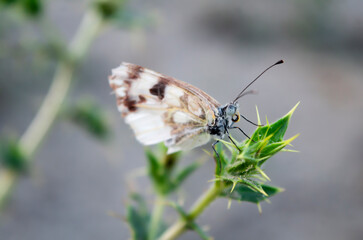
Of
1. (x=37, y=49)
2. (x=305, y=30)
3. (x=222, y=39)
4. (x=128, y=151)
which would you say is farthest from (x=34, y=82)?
(x=305, y=30)

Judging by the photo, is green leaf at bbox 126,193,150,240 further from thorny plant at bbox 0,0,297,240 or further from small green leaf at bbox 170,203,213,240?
small green leaf at bbox 170,203,213,240

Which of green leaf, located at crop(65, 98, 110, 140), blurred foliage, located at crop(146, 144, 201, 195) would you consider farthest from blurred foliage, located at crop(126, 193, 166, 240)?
green leaf, located at crop(65, 98, 110, 140)

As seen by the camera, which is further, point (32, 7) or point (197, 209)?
point (32, 7)

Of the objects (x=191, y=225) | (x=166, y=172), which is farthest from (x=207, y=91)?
(x=191, y=225)

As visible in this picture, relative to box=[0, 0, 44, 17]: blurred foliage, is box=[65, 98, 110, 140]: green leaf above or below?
below

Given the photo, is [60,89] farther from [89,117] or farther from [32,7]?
[32,7]

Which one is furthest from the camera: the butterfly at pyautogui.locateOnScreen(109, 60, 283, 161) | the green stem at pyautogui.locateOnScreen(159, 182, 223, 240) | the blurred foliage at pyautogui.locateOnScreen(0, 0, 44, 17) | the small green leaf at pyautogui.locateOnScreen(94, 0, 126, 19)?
the small green leaf at pyautogui.locateOnScreen(94, 0, 126, 19)

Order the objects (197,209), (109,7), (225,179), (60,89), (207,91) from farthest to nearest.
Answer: (207,91), (60,89), (109,7), (197,209), (225,179)
